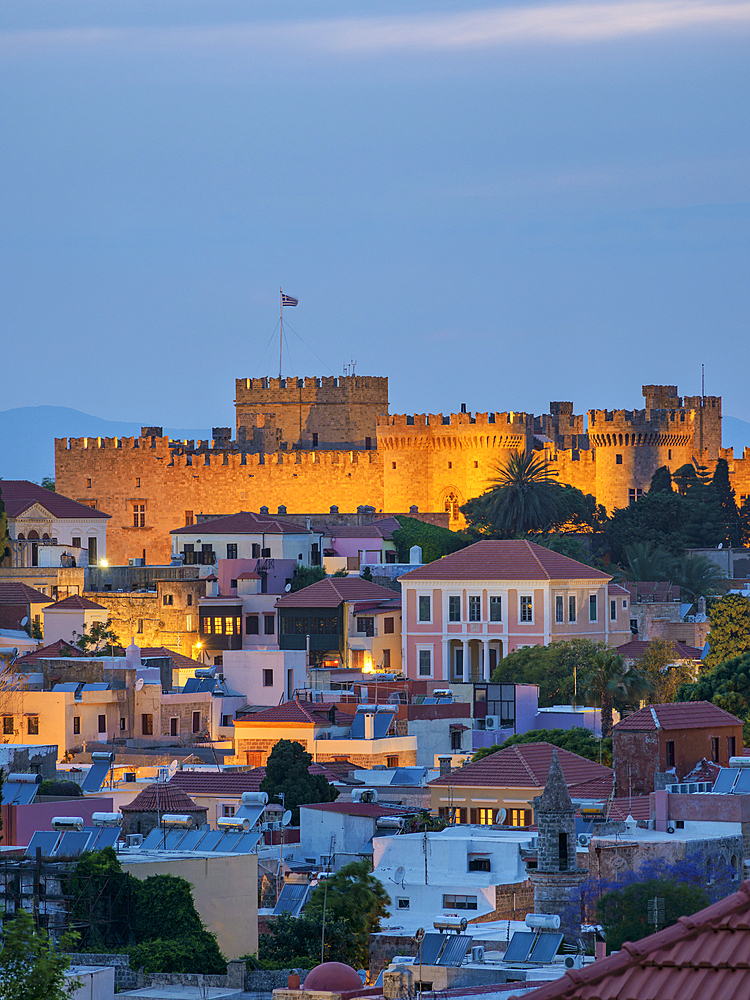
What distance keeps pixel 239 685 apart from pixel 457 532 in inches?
680

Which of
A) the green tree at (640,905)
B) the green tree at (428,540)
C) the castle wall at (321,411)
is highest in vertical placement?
the castle wall at (321,411)

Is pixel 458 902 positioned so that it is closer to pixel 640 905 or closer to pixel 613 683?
pixel 640 905

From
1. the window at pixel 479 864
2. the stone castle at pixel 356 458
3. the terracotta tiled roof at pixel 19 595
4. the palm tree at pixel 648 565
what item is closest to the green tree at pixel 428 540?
the palm tree at pixel 648 565

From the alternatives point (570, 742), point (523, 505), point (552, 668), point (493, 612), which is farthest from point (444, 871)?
point (523, 505)

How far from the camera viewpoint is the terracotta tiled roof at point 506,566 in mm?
46031

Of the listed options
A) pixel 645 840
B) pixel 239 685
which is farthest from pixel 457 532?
pixel 645 840

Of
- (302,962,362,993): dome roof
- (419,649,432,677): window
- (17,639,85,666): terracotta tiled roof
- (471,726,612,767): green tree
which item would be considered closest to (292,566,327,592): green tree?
(419,649,432,677): window

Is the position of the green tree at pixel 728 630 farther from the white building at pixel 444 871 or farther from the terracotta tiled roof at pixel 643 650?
the white building at pixel 444 871

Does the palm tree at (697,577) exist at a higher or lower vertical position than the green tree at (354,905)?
higher

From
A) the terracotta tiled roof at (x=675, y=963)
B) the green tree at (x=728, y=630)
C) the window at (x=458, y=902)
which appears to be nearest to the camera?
the terracotta tiled roof at (x=675, y=963)

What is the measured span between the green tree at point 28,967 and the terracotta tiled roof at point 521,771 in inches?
584

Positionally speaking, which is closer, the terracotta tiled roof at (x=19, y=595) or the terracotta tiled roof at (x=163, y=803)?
the terracotta tiled roof at (x=163, y=803)

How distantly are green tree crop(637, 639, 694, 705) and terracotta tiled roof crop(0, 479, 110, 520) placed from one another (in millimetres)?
20953

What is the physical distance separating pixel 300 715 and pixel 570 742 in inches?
178
